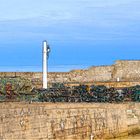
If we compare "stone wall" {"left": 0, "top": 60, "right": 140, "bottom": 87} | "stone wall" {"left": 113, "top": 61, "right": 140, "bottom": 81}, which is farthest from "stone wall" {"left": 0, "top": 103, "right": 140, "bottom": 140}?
"stone wall" {"left": 0, "top": 60, "right": 140, "bottom": 87}

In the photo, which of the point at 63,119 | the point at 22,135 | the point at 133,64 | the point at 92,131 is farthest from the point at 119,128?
the point at 133,64

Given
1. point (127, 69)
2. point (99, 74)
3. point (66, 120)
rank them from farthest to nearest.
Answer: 1. point (99, 74)
2. point (127, 69)
3. point (66, 120)

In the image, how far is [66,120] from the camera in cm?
2403

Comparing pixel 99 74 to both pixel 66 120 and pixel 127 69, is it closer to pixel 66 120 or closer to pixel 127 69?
pixel 127 69

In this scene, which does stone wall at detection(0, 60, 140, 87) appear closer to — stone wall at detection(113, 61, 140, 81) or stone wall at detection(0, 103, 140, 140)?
stone wall at detection(113, 61, 140, 81)

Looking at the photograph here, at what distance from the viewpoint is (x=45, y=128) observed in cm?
2225

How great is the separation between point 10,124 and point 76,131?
493 cm

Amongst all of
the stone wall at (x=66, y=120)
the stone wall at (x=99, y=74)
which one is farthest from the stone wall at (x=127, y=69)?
the stone wall at (x=66, y=120)

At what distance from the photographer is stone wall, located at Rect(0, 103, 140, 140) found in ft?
66.9

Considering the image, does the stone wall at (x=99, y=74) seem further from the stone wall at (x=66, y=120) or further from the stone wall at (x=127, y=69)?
the stone wall at (x=66, y=120)

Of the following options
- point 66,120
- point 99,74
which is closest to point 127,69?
point 99,74

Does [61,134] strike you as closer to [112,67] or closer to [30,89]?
[30,89]

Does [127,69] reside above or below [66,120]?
above

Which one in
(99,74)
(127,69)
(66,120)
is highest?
(127,69)
